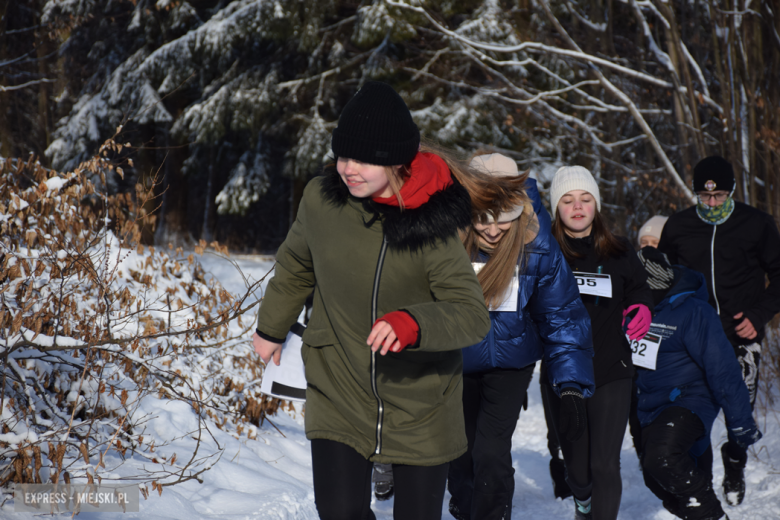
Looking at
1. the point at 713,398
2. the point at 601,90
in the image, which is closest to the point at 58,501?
the point at 713,398

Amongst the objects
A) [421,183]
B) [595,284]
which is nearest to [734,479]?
[595,284]

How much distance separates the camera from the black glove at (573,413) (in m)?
3.15

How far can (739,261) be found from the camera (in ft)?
16.3

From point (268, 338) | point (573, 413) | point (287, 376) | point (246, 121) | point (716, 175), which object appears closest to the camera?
point (268, 338)

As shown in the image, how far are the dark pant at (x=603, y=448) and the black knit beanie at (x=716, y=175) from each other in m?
2.10

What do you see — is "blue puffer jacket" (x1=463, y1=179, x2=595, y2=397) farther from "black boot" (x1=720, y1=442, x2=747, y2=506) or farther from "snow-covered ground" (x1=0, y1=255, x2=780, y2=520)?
"black boot" (x1=720, y1=442, x2=747, y2=506)

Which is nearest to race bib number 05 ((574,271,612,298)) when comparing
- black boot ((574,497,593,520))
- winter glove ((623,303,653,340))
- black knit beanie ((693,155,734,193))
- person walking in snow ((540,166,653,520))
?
person walking in snow ((540,166,653,520))

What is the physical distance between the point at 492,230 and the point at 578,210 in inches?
29.9

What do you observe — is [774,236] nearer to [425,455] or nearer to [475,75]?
[425,455]

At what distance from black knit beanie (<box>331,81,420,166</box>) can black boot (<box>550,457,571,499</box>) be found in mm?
3306

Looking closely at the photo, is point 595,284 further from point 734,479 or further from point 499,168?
point 734,479

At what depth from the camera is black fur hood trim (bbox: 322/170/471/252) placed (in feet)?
7.24

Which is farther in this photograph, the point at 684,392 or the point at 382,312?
the point at 684,392

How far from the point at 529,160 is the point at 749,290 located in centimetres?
829
